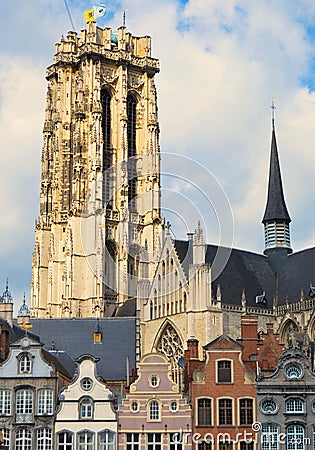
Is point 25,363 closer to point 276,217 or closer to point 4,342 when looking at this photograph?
point 4,342

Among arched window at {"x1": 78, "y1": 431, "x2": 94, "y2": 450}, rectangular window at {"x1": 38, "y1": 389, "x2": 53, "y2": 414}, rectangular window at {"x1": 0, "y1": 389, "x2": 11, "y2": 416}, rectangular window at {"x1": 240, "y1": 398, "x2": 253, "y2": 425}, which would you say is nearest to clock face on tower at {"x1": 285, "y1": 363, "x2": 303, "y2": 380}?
rectangular window at {"x1": 240, "y1": 398, "x2": 253, "y2": 425}

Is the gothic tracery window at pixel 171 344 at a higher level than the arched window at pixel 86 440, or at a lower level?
higher

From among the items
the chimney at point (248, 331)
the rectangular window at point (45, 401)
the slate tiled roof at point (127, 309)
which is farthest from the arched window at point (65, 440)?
the slate tiled roof at point (127, 309)

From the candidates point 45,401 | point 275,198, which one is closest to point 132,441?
point 45,401

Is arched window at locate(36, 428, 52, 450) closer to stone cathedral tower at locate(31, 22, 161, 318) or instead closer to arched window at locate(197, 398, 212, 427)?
arched window at locate(197, 398, 212, 427)

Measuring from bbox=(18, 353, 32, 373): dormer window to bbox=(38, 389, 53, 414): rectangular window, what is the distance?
4.01 feet

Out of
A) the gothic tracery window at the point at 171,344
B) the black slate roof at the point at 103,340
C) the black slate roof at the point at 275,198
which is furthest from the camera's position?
the black slate roof at the point at 275,198

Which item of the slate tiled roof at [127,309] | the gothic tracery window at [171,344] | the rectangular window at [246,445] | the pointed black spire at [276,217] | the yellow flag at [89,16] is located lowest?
the rectangular window at [246,445]

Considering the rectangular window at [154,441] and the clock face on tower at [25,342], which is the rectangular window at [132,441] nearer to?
the rectangular window at [154,441]

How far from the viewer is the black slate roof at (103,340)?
61.9 m

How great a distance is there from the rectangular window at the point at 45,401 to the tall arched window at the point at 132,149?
58.0 meters

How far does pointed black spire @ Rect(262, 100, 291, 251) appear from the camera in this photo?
319 feet

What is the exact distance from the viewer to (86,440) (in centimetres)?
4644

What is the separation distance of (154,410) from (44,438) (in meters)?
5.40
